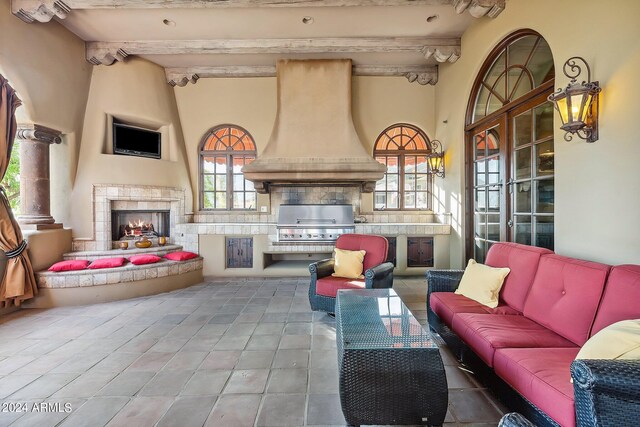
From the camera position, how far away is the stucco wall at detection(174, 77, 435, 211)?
5.60 metres

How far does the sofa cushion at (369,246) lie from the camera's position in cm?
342

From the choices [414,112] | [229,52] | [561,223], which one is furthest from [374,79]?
[561,223]

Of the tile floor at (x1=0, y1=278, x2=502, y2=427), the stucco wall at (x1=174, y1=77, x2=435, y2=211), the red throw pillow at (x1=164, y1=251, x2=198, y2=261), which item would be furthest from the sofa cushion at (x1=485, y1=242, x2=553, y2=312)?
the red throw pillow at (x1=164, y1=251, x2=198, y2=261)

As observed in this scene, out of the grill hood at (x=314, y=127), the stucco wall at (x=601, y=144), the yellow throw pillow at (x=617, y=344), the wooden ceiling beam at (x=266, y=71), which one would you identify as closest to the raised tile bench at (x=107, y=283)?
the grill hood at (x=314, y=127)

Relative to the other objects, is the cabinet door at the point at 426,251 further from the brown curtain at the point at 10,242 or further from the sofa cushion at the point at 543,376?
the brown curtain at the point at 10,242

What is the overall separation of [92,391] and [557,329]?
3145 millimetres

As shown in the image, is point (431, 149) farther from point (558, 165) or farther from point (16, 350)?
point (16, 350)

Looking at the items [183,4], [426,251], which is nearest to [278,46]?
[183,4]

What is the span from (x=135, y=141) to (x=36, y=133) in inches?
50.2

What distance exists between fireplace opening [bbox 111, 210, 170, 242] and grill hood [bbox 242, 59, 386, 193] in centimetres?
192

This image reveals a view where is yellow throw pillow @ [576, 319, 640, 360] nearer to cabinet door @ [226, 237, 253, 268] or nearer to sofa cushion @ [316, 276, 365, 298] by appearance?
sofa cushion @ [316, 276, 365, 298]

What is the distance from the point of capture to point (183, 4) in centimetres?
352

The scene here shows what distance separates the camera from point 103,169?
4.46 m

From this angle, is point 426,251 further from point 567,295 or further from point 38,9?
point 38,9
